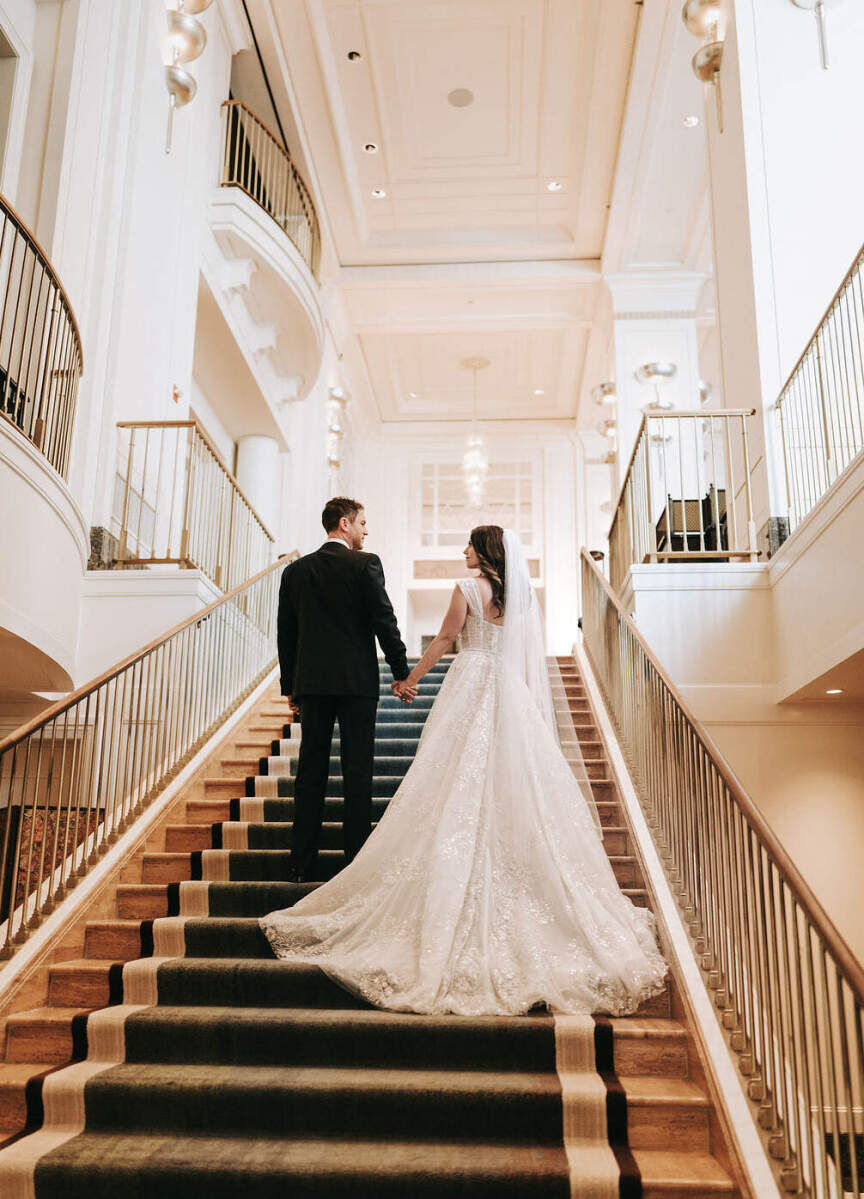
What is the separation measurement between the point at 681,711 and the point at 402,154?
9.41 metres

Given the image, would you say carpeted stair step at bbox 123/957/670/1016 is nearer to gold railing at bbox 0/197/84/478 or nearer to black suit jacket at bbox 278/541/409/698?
black suit jacket at bbox 278/541/409/698

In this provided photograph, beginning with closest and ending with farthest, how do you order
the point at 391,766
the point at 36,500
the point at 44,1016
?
the point at 44,1016 < the point at 36,500 < the point at 391,766

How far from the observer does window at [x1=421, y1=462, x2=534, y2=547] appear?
56.9 feet

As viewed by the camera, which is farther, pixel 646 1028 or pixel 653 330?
pixel 653 330

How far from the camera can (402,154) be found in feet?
38.0

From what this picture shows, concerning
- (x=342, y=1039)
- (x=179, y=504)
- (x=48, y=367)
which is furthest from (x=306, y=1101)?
(x=179, y=504)

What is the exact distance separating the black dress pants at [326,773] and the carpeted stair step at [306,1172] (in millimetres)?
1463

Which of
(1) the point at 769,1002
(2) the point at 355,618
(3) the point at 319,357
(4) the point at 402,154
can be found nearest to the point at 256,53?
(4) the point at 402,154

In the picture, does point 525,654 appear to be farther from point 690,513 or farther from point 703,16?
point 703,16

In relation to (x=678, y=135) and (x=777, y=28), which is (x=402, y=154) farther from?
(x=777, y=28)

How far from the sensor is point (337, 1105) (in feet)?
9.85

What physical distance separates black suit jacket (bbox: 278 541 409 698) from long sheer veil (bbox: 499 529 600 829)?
466 mm

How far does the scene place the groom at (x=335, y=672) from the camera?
424cm

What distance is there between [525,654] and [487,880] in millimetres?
1060
